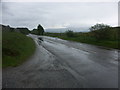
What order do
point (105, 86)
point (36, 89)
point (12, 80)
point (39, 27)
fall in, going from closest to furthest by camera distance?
point (36, 89), point (105, 86), point (12, 80), point (39, 27)

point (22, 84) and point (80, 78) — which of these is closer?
point (22, 84)

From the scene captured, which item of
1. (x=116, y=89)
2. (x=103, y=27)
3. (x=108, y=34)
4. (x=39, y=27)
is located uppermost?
(x=39, y=27)

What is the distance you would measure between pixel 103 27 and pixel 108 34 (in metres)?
1.79

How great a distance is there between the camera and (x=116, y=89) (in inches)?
161

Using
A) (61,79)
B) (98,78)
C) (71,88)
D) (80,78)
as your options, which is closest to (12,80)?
(61,79)

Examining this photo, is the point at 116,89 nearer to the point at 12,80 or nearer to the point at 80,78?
the point at 80,78

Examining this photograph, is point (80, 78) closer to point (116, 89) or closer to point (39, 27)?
point (116, 89)

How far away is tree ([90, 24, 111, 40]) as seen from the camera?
20.7 meters

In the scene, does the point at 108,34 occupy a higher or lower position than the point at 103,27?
lower

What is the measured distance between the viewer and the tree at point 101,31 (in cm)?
2072

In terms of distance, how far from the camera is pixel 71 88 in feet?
13.2

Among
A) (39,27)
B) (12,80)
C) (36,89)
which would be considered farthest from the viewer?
(39,27)

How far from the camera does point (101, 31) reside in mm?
21016

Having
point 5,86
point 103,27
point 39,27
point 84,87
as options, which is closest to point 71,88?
point 84,87
